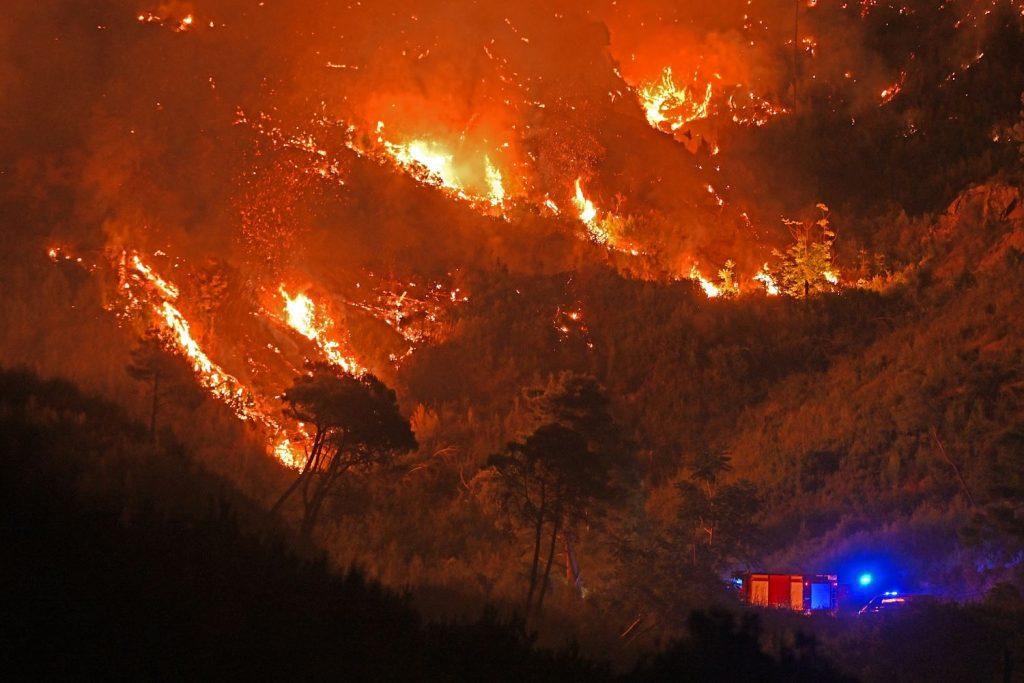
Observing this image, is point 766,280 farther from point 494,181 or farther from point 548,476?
point 548,476

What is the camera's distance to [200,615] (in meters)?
9.66

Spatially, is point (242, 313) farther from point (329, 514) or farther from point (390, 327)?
point (329, 514)

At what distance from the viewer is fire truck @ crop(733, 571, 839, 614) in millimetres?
35500

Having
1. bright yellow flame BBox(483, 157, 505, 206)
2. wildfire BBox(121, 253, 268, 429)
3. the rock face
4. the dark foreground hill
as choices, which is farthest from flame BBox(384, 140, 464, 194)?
the dark foreground hill

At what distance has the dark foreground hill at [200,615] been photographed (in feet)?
28.4

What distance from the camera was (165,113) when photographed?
58.9 meters

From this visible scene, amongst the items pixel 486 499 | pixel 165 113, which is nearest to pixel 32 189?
pixel 165 113

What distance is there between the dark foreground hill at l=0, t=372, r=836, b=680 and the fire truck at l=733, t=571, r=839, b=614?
2099cm

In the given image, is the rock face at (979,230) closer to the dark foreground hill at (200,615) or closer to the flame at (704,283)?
the flame at (704,283)

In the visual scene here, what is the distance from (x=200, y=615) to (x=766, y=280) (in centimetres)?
7431

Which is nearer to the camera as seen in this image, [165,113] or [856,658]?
[856,658]

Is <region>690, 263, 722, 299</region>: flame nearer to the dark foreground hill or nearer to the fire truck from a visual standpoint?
the fire truck

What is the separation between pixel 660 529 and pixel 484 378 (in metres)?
23.1

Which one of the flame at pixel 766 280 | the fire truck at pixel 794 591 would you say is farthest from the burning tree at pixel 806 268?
the fire truck at pixel 794 591
